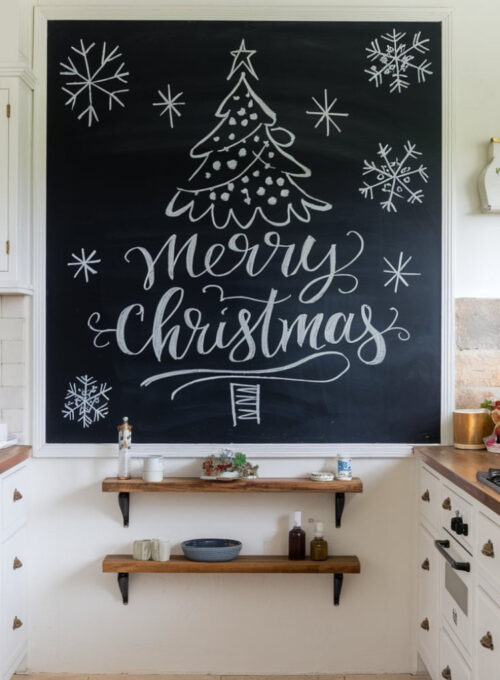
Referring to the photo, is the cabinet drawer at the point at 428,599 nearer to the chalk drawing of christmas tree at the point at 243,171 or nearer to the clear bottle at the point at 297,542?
the clear bottle at the point at 297,542

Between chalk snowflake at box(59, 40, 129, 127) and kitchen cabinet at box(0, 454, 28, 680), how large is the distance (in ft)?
4.86

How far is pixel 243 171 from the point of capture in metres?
3.32

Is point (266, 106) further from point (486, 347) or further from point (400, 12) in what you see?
point (486, 347)

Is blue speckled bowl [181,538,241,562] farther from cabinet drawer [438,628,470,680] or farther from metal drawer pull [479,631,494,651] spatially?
metal drawer pull [479,631,494,651]

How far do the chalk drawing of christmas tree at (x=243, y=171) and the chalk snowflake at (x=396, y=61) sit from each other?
0.46 m

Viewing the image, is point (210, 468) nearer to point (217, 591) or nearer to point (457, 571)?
point (217, 591)

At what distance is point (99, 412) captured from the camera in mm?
3299

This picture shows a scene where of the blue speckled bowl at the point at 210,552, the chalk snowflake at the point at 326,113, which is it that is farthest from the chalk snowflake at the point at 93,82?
the blue speckled bowl at the point at 210,552

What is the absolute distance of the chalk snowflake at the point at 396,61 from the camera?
3.33 meters

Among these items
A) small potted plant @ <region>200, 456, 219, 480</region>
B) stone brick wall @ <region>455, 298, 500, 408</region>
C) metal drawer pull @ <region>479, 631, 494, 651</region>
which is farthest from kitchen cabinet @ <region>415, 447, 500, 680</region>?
small potted plant @ <region>200, 456, 219, 480</region>

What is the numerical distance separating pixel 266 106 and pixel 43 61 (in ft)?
3.06

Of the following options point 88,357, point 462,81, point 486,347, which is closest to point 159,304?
point 88,357

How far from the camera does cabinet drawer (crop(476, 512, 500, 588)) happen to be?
2.22 m

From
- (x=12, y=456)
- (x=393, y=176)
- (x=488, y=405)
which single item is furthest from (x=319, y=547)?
(x=393, y=176)
